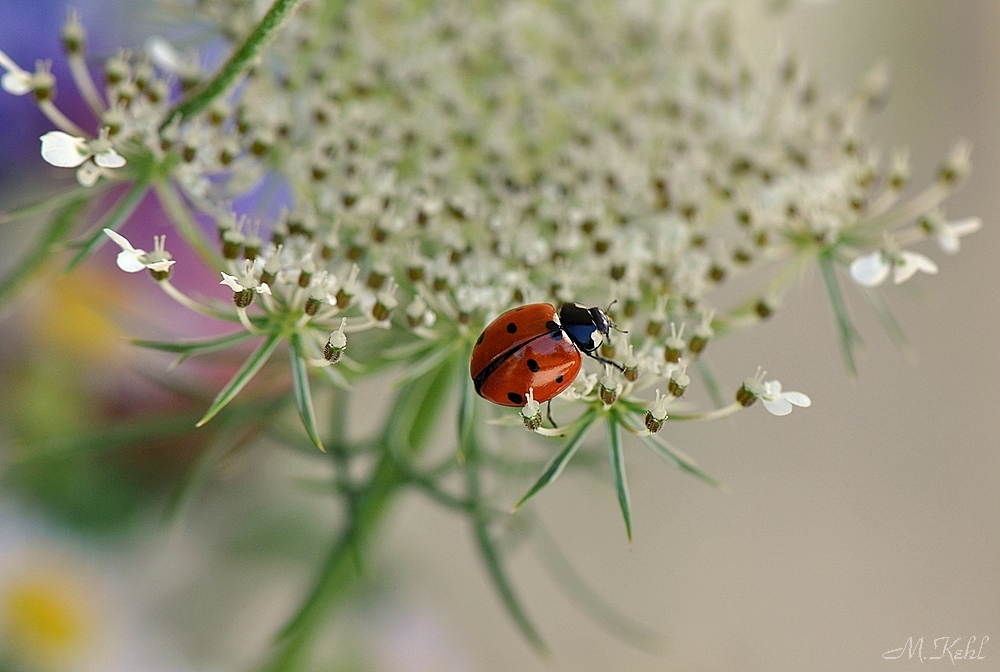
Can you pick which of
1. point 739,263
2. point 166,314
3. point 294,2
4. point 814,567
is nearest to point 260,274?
point 294,2

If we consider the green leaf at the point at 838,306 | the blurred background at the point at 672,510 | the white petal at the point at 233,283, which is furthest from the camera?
the blurred background at the point at 672,510

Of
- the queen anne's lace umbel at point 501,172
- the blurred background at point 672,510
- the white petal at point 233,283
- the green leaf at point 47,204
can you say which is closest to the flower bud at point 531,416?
the queen anne's lace umbel at point 501,172

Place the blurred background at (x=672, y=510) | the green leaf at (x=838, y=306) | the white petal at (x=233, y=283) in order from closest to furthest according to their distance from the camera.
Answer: the white petal at (x=233, y=283) < the green leaf at (x=838, y=306) < the blurred background at (x=672, y=510)

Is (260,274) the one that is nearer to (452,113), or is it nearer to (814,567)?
(452,113)

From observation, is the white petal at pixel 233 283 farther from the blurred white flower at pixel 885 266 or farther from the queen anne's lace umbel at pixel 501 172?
the blurred white flower at pixel 885 266

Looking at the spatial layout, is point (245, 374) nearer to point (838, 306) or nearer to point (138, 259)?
point (138, 259)

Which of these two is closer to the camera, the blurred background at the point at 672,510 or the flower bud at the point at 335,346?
the flower bud at the point at 335,346

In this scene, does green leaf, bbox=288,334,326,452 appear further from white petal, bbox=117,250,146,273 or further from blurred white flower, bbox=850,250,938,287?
blurred white flower, bbox=850,250,938,287
